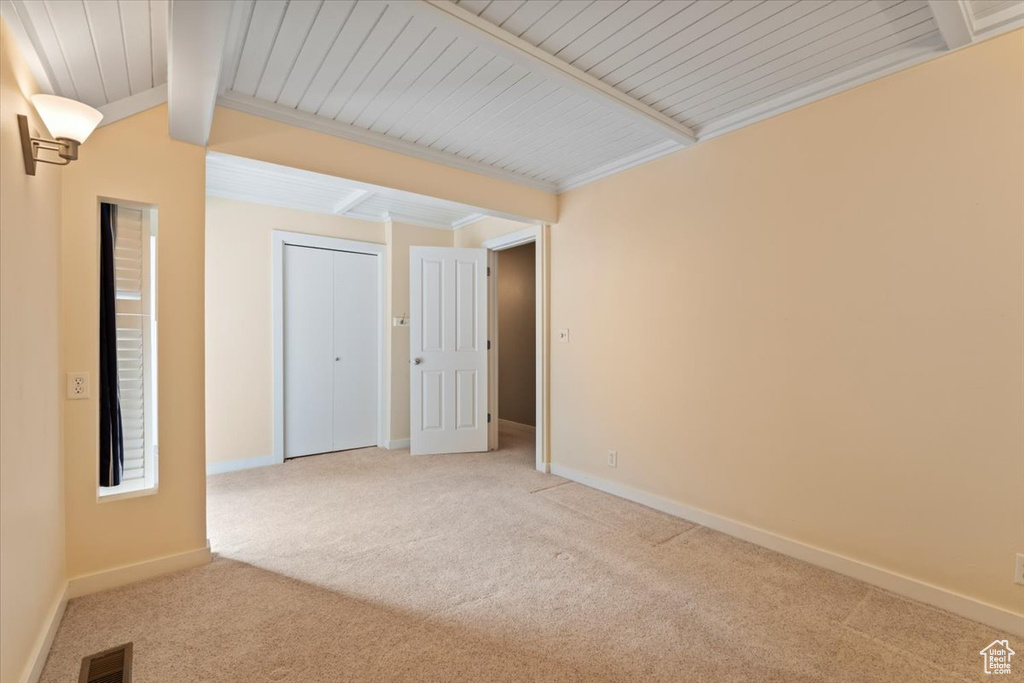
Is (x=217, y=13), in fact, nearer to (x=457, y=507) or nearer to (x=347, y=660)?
(x=347, y=660)

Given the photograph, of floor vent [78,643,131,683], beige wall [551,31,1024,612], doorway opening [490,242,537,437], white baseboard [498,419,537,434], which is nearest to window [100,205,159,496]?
floor vent [78,643,131,683]

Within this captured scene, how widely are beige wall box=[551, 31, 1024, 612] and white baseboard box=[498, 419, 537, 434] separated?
2658 millimetres

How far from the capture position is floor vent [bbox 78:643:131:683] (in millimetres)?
1562

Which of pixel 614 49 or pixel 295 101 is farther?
pixel 295 101

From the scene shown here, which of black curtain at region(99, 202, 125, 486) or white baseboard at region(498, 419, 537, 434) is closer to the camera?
black curtain at region(99, 202, 125, 486)

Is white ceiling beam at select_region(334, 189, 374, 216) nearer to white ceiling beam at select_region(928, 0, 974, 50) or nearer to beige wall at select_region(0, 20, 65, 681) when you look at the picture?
beige wall at select_region(0, 20, 65, 681)

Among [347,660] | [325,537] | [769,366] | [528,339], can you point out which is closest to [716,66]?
[769,366]

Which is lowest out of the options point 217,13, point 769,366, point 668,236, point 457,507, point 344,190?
point 457,507

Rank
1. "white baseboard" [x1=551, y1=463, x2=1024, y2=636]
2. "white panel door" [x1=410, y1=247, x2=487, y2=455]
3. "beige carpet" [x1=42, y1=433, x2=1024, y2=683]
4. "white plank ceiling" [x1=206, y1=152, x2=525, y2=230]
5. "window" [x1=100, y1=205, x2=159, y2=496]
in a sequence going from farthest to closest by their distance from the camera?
"white panel door" [x1=410, y1=247, x2=487, y2=455], "white plank ceiling" [x1=206, y1=152, x2=525, y2=230], "window" [x1=100, y1=205, x2=159, y2=496], "white baseboard" [x1=551, y1=463, x2=1024, y2=636], "beige carpet" [x1=42, y1=433, x2=1024, y2=683]

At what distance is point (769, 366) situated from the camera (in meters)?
2.57

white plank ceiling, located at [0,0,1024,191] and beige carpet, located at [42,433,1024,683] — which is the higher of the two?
white plank ceiling, located at [0,0,1024,191]

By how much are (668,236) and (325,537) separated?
2917mm

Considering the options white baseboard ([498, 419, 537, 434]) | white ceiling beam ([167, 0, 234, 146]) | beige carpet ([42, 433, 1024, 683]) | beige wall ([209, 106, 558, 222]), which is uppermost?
beige wall ([209, 106, 558, 222])

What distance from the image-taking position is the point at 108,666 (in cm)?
163
